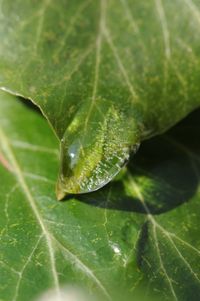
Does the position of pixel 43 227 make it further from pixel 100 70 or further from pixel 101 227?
pixel 100 70

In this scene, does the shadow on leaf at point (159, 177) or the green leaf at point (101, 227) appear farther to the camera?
the shadow on leaf at point (159, 177)

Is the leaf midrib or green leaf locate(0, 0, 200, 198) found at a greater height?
green leaf locate(0, 0, 200, 198)

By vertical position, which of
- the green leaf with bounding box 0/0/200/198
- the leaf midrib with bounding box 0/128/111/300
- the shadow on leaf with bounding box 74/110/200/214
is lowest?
the leaf midrib with bounding box 0/128/111/300

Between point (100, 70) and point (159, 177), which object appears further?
point (159, 177)

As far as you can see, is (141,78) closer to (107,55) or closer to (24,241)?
(107,55)

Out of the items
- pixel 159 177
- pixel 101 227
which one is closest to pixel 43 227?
pixel 101 227
